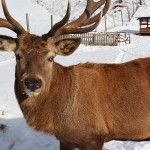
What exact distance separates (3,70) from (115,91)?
9259 mm

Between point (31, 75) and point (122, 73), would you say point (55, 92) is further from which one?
point (122, 73)

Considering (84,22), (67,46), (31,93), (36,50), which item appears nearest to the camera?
(31,93)

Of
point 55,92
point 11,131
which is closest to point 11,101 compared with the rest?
point 11,131

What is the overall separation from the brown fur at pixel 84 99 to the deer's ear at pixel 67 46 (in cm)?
10

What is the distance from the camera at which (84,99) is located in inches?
226

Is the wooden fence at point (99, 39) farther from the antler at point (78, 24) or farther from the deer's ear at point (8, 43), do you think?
the deer's ear at point (8, 43)

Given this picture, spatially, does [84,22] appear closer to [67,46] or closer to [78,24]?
[78,24]

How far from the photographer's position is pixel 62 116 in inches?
224

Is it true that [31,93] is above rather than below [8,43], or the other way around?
below

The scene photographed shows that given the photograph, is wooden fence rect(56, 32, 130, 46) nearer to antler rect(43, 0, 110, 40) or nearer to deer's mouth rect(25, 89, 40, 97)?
antler rect(43, 0, 110, 40)

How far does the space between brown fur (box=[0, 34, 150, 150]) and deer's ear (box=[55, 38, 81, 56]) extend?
100mm

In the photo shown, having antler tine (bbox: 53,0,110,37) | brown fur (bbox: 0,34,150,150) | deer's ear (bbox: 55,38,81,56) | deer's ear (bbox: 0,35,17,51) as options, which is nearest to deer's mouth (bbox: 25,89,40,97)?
brown fur (bbox: 0,34,150,150)

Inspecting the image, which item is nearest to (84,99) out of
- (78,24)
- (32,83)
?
(32,83)

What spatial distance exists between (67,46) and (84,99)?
95cm
